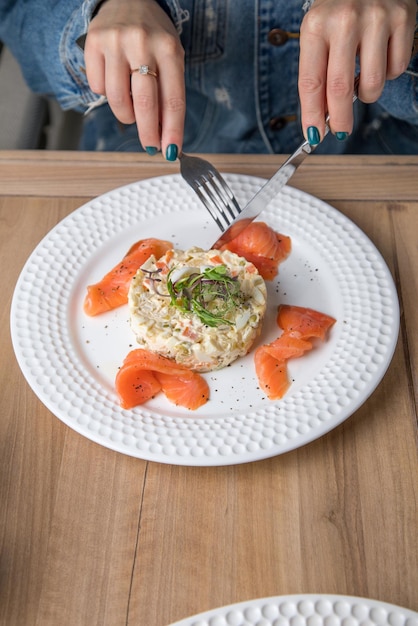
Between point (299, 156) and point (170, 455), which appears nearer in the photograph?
point (170, 455)

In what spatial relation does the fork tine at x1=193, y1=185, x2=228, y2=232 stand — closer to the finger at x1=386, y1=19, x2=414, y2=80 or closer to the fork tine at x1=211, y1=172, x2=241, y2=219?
the fork tine at x1=211, y1=172, x2=241, y2=219

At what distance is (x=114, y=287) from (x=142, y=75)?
537 millimetres

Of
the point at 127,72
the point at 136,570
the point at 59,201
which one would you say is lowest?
the point at 136,570

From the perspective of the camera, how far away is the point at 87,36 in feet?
5.61

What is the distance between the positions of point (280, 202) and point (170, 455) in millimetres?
872

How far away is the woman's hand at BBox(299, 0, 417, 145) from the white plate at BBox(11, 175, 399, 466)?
0.33m

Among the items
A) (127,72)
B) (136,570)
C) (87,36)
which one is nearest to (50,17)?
(87,36)

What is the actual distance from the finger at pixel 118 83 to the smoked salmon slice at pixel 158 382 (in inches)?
26.2

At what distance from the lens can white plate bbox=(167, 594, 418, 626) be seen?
1074 millimetres

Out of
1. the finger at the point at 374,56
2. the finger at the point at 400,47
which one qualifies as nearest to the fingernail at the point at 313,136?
the finger at the point at 374,56

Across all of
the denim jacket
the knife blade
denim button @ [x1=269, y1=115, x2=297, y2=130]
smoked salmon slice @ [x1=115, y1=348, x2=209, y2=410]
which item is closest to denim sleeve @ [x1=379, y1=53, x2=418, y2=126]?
the denim jacket

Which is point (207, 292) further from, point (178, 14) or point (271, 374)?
point (178, 14)

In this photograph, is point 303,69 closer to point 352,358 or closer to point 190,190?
point 190,190

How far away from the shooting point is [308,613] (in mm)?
1095
